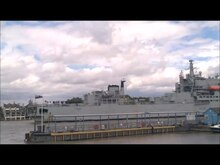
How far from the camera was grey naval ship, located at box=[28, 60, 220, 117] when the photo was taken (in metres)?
27.2

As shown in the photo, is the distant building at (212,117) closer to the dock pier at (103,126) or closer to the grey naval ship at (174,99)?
the dock pier at (103,126)

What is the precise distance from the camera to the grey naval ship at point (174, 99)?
27.2 metres

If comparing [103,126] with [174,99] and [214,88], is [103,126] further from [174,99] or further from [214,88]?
[214,88]

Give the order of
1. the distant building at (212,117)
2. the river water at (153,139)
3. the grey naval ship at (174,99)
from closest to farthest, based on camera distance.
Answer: the river water at (153,139), the distant building at (212,117), the grey naval ship at (174,99)

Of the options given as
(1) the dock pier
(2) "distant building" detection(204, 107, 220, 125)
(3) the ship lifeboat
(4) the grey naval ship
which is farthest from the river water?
(3) the ship lifeboat

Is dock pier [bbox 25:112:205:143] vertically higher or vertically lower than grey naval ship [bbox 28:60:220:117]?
lower

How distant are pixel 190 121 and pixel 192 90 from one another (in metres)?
5.79

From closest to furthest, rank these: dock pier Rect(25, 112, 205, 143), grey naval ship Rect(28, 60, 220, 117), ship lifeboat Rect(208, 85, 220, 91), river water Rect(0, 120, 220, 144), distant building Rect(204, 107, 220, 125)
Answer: river water Rect(0, 120, 220, 144) → dock pier Rect(25, 112, 205, 143) → distant building Rect(204, 107, 220, 125) → grey naval ship Rect(28, 60, 220, 117) → ship lifeboat Rect(208, 85, 220, 91)

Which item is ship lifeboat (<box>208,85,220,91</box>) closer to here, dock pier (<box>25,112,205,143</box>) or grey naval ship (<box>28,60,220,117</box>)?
grey naval ship (<box>28,60,220,117</box>)

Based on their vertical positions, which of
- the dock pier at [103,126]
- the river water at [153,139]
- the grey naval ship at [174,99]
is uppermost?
the grey naval ship at [174,99]

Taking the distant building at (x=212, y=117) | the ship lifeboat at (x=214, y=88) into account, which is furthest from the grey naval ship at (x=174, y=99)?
the distant building at (x=212, y=117)

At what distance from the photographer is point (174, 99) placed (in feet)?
99.3

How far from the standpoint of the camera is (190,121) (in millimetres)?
25156

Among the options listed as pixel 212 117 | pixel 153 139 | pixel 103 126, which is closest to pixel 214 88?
pixel 212 117
